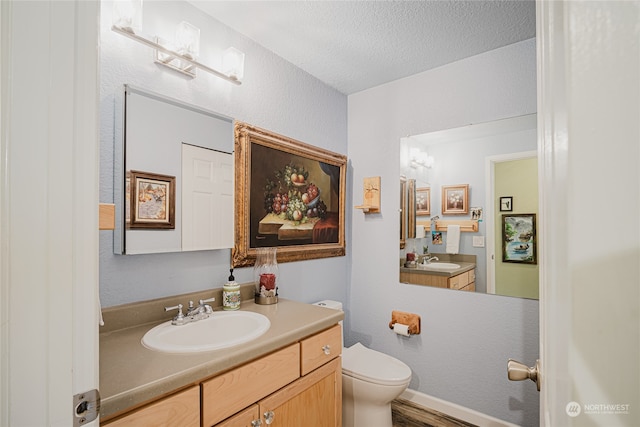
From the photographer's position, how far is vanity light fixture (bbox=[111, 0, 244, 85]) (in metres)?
1.28

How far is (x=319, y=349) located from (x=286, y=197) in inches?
39.5

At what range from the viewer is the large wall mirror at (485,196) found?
6.19ft

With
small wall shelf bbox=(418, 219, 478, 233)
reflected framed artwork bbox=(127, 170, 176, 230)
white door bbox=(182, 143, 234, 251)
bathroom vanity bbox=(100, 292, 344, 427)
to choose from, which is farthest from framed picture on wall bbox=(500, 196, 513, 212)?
reflected framed artwork bbox=(127, 170, 176, 230)

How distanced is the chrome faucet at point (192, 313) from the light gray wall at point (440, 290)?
1.38 metres

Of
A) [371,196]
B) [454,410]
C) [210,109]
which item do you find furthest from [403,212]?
[210,109]

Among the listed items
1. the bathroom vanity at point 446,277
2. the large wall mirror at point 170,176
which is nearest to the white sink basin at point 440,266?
the bathroom vanity at point 446,277

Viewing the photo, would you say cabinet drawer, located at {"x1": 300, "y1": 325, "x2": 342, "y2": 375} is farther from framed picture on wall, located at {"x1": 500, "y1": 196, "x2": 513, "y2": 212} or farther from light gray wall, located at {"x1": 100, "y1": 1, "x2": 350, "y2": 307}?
framed picture on wall, located at {"x1": 500, "y1": 196, "x2": 513, "y2": 212}

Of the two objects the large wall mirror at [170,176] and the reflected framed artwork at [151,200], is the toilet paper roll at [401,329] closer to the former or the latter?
the large wall mirror at [170,176]

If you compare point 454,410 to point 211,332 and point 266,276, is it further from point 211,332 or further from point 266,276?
point 211,332

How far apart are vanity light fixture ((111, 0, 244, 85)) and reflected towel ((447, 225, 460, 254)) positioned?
1.68m

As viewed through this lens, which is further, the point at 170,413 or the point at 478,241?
the point at 478,241

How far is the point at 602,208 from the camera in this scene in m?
0.23

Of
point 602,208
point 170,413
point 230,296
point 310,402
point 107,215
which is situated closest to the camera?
point 602,208

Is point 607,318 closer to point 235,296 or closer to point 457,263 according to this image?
point 235,296
